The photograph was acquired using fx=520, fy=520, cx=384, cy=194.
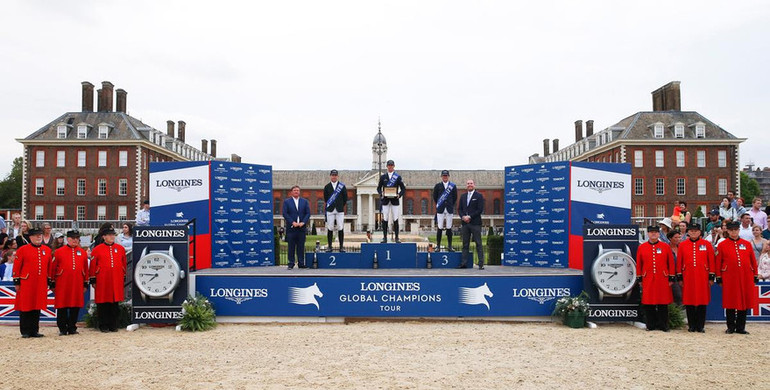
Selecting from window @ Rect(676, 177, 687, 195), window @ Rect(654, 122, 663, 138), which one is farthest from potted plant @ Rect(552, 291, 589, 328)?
window @ Rect(676, 177, 687, 195)

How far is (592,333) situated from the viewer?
9844 mm

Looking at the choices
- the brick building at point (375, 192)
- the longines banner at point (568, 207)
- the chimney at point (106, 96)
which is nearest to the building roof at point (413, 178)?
the brick building at point (375, 192)

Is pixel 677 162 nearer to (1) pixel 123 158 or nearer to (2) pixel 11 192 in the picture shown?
(1) pixel 123 158

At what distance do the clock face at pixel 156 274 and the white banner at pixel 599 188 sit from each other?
982 centimetres

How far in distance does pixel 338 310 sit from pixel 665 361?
6.00 metres

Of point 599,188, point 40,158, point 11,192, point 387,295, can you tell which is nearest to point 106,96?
point 40,158

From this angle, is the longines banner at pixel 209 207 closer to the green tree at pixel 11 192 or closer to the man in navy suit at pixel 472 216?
the man in navy suit at pixel 472 216

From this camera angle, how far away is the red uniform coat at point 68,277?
9852 mm

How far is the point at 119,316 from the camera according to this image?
10.5 m

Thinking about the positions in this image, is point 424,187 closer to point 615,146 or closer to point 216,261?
point 615,146

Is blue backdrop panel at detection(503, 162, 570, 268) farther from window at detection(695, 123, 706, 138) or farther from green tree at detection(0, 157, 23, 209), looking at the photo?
green tree at detection(0, 157, 23, 209)

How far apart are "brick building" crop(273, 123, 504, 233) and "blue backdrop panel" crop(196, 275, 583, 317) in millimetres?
62643

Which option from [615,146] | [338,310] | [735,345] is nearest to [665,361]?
[735,345]

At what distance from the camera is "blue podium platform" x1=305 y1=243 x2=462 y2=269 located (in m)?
13.0
